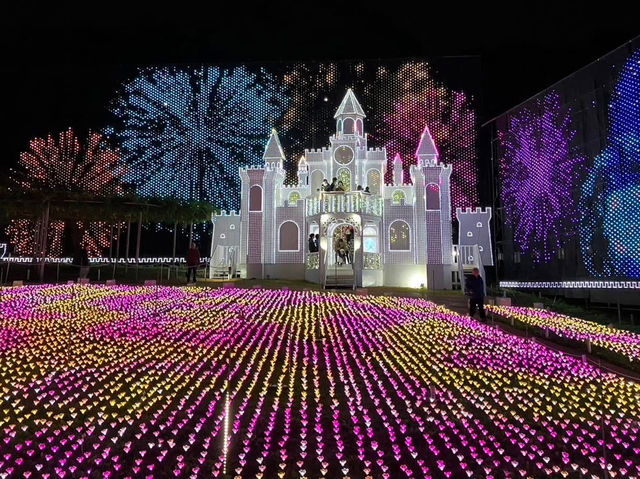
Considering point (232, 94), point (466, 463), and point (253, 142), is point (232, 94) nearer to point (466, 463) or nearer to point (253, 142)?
point (253, 142)

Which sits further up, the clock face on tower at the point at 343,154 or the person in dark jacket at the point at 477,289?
the clock face on tower at the point at 343,154

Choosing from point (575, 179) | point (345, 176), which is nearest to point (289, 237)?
point (345, 176)

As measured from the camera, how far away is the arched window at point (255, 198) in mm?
25703

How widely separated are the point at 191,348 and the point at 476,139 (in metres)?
30.3

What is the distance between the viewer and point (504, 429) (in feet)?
16.5

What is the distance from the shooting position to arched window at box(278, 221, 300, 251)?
1004 inches

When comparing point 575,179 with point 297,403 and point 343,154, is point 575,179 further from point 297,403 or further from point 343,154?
point 297,403

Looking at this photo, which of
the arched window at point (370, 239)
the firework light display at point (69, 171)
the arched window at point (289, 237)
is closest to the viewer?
the arched window at point (370, 239)

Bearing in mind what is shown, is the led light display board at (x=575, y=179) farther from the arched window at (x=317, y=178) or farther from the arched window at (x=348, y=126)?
the arched window at (x=317, y=178)

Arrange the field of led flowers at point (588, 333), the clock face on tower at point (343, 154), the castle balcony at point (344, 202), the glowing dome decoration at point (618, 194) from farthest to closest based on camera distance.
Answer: the clock face on tower at point (343, 154)
the castle balcony at point (344, 202)
the glowing dome decoration at point (618, 194)
the field of led flowers at point (588, 333)

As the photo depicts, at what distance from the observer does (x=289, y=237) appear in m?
25.6

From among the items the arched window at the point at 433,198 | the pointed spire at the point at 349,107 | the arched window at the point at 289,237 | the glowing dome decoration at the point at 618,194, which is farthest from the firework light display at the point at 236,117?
the glowing dome decoration at the point at 618,194

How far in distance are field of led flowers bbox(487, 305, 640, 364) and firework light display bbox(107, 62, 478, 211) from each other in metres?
23.1

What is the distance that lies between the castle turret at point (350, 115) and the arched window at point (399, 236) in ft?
20.0
